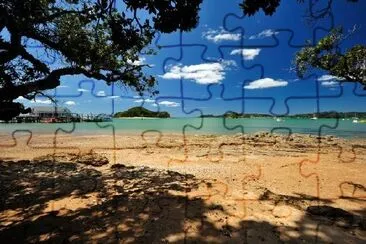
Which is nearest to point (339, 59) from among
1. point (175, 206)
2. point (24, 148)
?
point (175, 206)

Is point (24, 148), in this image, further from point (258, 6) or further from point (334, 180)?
point (258, 6)

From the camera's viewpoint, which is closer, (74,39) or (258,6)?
(258,6)

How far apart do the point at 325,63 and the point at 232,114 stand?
388 inches

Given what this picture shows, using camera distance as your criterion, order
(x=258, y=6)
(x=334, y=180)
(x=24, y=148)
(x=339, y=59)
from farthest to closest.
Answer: (x=24, y=148), (x=339, y=59), (x=334, y=180), (x=258, y=6)

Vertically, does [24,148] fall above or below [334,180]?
above

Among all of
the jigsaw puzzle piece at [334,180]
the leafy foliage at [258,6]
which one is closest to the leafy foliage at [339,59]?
the jigsaw puzzle piece at [334,180]

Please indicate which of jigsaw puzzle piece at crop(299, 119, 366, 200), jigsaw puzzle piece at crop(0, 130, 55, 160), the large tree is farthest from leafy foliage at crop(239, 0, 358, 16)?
jigsaw puzzle piece at crop(0, 130, 55, 160)

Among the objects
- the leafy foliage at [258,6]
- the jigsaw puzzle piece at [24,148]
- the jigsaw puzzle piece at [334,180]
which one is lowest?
the jigsaw puzzle piece at [334,180]

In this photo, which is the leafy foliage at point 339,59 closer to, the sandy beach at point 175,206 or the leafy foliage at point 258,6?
the sandy beach at point 175,206

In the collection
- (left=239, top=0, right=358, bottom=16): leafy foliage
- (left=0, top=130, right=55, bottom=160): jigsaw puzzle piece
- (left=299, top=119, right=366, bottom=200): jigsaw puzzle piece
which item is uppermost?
(left=239, top=0, right=358, bottom=16): leafy foliage

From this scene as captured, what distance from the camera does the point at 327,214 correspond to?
665 cm

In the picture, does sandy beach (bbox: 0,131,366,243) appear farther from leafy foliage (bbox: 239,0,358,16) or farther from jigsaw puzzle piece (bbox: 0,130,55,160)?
leafy foliage (bbox: 239,0,358,16)

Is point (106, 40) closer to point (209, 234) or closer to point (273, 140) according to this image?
point (209, 234)

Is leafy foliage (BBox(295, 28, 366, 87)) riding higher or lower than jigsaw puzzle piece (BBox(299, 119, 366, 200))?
higher
